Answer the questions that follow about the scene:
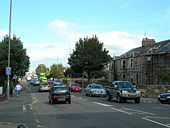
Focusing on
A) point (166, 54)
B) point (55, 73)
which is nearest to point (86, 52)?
point (166, 54)

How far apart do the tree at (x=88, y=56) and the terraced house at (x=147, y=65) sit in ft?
11.5

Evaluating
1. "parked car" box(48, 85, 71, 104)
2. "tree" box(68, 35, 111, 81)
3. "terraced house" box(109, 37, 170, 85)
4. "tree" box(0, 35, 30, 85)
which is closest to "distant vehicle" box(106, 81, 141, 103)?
"parked car" box(48, 85, 71, 104)

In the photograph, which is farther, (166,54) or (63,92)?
(166,54)

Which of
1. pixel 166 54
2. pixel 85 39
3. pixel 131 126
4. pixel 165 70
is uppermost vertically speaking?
pixel 85 39

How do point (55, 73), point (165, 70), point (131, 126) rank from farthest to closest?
point (55, 73) → point (165, 70) → point (131, 126)

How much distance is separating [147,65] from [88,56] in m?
16.1

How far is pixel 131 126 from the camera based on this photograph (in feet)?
33.5

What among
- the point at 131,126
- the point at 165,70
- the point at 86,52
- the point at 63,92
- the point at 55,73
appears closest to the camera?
the point at 131,126

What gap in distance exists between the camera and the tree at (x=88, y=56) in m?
59.8

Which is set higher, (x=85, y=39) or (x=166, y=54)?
(x=85, y=39)

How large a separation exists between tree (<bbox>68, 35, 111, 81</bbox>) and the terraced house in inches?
138

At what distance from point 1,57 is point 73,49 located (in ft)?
84.2

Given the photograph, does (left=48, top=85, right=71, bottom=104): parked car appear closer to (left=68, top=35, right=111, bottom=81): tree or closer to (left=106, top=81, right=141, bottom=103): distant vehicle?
(left=106, top=81, right=141, bottom=103): distant vehicle

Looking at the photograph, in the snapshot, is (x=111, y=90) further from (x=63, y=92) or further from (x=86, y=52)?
(x=86, y=52)
